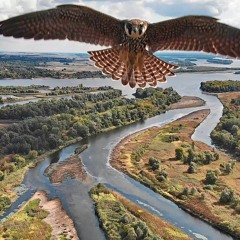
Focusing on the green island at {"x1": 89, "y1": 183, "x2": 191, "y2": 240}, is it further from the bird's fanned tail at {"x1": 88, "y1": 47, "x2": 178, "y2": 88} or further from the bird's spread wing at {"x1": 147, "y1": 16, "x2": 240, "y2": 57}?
the bird's spread wing at {"x1": 147, "y1": 16, "x2": 240, "y2": 57}

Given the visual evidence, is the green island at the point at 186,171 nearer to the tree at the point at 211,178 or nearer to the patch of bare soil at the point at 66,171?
the tree at the point at 211,178

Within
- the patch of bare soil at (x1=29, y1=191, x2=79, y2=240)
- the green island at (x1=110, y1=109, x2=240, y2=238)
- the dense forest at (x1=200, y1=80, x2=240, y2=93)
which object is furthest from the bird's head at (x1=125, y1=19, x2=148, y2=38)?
the dense forest at (x1=200, y1=80, x2=240, y2=93)

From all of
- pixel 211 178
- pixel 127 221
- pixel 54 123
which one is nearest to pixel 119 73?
pixel 127 221

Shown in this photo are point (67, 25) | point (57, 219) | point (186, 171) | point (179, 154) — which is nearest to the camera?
point (67, 25)

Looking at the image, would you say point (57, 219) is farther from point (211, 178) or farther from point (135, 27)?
point (135, 27)

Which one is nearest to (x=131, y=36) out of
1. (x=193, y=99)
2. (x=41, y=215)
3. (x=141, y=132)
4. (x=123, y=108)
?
(x=41, y=215)

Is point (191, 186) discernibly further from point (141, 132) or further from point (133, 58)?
point (133, 58)

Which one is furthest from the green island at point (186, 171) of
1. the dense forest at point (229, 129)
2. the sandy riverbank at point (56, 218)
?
the sandy riverbank at point (56, 218)
